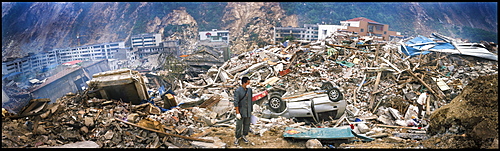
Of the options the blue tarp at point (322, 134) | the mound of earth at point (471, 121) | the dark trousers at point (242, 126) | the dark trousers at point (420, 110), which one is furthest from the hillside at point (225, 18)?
the mound of earth at point (471, 121)

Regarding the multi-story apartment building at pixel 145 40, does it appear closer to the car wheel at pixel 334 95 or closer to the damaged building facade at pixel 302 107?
the damaged building facade at pixel 302 107

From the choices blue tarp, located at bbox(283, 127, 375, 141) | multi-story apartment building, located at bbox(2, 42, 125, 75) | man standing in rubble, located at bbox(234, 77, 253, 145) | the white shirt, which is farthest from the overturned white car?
multi-story apartment building, located at bbox(2, 42, 125, 75)

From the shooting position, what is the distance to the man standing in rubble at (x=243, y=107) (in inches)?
154

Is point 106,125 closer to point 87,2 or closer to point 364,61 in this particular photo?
point 364,61

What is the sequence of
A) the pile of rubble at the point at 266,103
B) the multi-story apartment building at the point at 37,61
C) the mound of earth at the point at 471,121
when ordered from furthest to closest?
the multi-story apartment building at the point at 37,61
the pile of rubble at the point at 266,103
the mound of earth at the point at 471,121

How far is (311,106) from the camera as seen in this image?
227 inches

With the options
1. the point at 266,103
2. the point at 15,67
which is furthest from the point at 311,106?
the point at 15,67

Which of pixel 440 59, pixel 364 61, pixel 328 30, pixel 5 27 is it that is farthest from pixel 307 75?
pixel 5 27

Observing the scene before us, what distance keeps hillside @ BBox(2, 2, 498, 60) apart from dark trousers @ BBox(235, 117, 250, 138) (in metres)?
46.3

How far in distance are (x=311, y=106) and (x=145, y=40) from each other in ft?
164

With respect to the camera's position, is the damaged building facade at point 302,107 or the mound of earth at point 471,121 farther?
the damaged building facade at point 302,107

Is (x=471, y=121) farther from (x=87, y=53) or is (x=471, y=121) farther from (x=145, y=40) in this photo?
(x=145, y=40)

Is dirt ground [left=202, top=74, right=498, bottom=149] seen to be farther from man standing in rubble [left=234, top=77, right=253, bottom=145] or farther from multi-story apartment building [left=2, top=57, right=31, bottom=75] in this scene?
multi-story apartment building [left=2, top=57, right=31, bottom=75]

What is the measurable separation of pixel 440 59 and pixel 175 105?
27.2 ft
